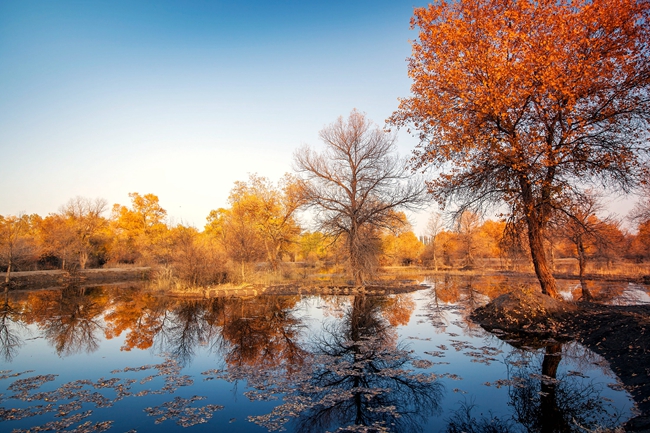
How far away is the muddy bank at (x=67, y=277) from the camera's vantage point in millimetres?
31219

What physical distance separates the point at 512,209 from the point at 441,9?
23.4 ft

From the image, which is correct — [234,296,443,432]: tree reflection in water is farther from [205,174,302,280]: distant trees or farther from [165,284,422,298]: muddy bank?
[205,174,302,280]: distant trees

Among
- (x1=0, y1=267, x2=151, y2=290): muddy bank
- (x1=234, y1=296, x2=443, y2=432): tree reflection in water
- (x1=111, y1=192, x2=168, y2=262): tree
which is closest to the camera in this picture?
(x1=234, y1=296, x2=443, y2=432): tree reflection in water

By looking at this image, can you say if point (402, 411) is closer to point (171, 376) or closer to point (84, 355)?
point (171, 376)

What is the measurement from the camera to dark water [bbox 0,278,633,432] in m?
5.42

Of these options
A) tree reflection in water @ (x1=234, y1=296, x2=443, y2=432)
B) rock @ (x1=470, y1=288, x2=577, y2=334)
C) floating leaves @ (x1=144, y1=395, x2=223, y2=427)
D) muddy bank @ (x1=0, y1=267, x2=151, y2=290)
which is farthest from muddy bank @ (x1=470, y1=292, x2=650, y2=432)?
muddy bank @ (x1=0, y1=267, x2=151, y2=290)

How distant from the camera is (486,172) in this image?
1184 centimetres

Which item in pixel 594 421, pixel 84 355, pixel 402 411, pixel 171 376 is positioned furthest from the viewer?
pixel 84 355

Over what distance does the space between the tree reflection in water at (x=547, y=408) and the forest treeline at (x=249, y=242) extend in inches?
235

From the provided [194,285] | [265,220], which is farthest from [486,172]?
[265,220]

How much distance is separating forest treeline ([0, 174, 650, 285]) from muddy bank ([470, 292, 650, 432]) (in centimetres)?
196

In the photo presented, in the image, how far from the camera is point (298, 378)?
727 cm

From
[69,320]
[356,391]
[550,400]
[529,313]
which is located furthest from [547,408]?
[69,320]

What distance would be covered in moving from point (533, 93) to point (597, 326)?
6.88 m
